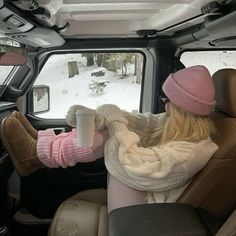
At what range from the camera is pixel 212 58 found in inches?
127

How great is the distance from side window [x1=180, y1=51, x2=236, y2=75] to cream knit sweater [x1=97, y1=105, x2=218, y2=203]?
1724 mm

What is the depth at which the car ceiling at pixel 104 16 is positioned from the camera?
149 cm

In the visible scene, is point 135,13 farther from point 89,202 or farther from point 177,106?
point 89,202

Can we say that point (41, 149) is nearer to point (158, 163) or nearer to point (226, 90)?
point (158, 163)

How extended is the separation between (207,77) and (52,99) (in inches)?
72.1

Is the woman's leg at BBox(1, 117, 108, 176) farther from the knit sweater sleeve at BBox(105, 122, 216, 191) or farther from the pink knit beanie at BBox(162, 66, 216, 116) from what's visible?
the pink knit beanie at BBox(162, 66, 216, 116)

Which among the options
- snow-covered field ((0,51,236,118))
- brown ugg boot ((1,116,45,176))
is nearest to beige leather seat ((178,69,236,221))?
brown ugg boot ((1,116,45,176))

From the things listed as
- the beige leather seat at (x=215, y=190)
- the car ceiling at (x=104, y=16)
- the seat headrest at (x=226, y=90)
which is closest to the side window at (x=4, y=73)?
the car ceiling at (x=104, y=16)

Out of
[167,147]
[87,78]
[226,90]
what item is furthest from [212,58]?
[167,147]

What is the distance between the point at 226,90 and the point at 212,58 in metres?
1.65

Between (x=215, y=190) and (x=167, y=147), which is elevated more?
(x=167, y=147)

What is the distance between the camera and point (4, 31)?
1.72 metres

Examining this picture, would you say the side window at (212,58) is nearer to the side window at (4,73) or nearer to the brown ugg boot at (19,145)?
the side window at (4,73)

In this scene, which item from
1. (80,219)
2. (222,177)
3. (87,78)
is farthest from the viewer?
(87,78)
